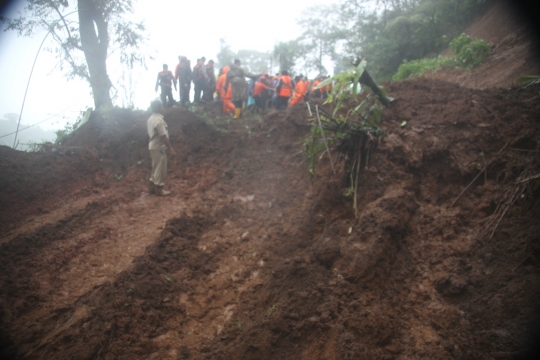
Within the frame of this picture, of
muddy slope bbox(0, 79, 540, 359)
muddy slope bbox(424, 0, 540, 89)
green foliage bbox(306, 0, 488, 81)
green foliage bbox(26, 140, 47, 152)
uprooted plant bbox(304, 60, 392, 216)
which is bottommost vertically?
muddy slope bbox(0, 79, 540, 359)

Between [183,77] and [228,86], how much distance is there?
5.03 feet

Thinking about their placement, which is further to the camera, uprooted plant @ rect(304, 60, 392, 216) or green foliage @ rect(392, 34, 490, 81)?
green foliage @ rect(392, 34, 490, 81)

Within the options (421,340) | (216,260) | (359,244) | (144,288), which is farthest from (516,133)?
→ (144,288)

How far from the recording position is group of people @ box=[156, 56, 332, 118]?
11.4 m

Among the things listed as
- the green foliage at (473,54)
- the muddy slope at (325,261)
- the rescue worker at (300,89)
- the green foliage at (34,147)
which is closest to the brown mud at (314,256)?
the muddy slope at (325,261)

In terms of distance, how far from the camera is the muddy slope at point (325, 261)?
329cm

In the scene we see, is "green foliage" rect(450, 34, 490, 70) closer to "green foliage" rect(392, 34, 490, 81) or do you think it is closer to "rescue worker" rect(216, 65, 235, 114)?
"green foliage" rect(392, 34, 490, 81)

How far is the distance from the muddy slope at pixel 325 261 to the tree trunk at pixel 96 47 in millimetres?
4666

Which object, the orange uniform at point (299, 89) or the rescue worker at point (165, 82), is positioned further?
the orange uniform at point (299, 89)

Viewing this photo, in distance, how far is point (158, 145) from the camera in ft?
23.1

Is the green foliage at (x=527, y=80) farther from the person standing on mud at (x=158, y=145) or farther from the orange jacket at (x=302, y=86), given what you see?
the orange jacket at (x=302, y=86)

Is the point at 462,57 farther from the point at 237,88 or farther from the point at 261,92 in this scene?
the point at 237,88

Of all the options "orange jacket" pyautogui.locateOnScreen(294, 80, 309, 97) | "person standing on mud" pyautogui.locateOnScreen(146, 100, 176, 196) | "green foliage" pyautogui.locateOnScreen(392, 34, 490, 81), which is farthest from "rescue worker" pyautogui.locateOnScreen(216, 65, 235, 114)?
"green foliage" pyautogui.locateOnScreen(392, 34, 490, 81)

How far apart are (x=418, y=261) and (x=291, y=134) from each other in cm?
539
